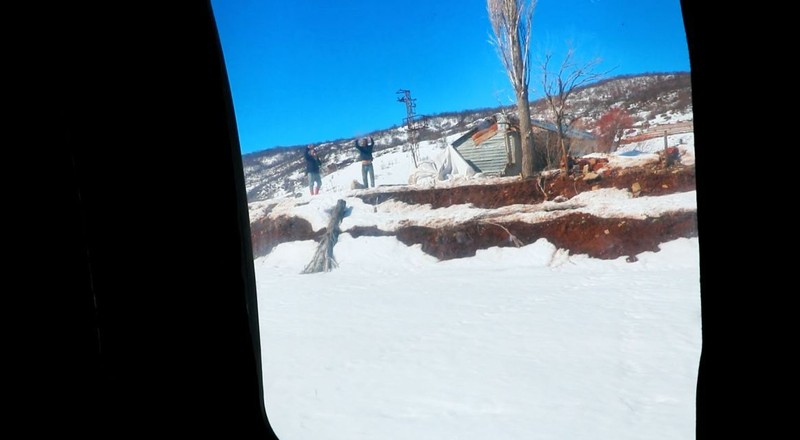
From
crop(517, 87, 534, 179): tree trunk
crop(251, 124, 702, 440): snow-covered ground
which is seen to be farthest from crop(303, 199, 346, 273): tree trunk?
crop(517, 87, 534, 179): tree trunk

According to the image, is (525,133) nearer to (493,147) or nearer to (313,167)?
(493,147)

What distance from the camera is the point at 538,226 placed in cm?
823

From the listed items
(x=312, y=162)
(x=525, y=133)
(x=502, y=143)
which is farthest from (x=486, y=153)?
(x=312, y=162)

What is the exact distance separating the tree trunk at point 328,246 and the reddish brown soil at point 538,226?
0.18 meters

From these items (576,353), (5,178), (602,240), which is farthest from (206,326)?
(602,240)

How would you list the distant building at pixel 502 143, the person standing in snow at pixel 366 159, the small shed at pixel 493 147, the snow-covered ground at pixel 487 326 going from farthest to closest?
the small shed at pixel 493 147 < the distant building at pixel 502 143 < the person standing in snow at pixel 366 159 < the snow-covered ground at pixel 487 326

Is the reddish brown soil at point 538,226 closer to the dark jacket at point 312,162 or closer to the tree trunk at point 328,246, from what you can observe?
the tree trunk at point 328,246

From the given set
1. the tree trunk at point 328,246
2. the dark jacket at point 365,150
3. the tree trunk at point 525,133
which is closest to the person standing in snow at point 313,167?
the dark jacket at point 365,150

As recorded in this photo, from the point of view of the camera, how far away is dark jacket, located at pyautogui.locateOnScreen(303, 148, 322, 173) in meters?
6.51

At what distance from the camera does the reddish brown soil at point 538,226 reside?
7.19 meters

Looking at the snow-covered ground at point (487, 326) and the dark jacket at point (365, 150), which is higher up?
the dark jacket at point (365, 150)

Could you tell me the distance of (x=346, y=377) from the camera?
429 centimetres

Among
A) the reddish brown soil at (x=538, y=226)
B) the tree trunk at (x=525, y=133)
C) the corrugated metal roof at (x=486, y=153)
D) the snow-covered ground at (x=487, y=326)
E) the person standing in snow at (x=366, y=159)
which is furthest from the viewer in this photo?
the corrugated metal roof at (x=486, y=153)

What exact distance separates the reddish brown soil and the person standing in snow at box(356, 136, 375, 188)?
0.47m
